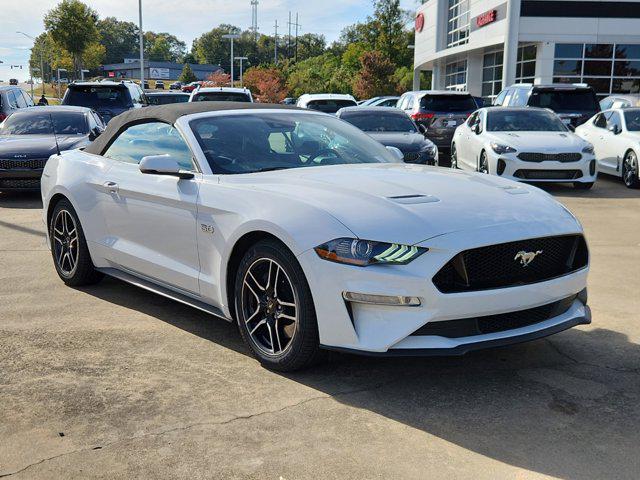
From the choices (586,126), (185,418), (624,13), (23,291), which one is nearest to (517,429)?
(185,418)

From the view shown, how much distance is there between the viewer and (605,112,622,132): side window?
1399 cm

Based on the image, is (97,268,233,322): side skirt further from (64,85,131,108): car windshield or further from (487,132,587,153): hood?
(64,85,131,108): car windshield

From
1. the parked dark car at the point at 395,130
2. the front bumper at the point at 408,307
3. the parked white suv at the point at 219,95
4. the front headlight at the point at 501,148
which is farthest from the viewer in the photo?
the parked white suv at the point at 219,95

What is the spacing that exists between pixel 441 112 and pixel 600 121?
153 inches

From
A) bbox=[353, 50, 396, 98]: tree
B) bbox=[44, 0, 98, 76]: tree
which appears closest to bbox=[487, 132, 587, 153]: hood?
bbox=[353, 50, 396, 98]: tree

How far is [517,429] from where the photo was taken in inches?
138

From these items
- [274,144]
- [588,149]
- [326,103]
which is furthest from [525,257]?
[326,103]

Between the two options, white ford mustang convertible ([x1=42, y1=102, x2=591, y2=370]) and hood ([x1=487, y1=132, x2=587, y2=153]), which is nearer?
white ford mustang convertible ([x1=42, y1=102, x2=591, y2=370])

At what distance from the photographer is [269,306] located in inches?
164

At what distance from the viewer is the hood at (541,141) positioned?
40.3 ft

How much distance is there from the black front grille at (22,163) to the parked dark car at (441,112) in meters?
8.58

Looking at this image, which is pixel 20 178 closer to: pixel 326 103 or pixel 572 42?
pixel 326 103

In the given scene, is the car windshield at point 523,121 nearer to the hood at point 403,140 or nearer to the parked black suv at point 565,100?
the hood at point 403,140

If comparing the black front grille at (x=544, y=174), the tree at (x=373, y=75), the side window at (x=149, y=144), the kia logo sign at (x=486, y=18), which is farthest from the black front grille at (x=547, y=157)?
the tree at (x=373, y=75)
